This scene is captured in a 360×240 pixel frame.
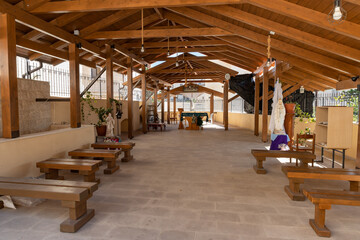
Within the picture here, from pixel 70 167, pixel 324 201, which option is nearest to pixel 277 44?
pixel 324 201

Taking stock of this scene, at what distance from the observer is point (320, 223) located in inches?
97.3

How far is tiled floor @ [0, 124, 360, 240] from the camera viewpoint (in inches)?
95.6

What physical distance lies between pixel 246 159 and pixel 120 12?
5.13 metres

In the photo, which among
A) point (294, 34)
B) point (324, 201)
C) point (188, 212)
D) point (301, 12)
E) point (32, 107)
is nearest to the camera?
point (324, 201)

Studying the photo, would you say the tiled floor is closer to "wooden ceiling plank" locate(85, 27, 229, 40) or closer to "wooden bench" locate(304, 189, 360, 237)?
"wooden bench" locate(304, 189, 360, 237)

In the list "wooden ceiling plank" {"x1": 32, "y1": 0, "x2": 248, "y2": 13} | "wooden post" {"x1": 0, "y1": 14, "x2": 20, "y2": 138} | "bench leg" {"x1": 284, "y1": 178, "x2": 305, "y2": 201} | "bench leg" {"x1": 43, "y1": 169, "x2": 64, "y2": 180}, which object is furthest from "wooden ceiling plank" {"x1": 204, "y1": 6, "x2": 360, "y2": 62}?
"bench leg" {"x1": 43, "y1": 169, "x2": 64, "y2": 180}

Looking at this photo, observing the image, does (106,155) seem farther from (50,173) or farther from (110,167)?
(50,173)

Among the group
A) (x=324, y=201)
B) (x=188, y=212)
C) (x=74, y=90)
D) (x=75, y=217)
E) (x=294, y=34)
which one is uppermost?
(x=294, y=34)

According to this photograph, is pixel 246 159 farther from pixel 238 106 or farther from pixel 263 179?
pixel 238 106

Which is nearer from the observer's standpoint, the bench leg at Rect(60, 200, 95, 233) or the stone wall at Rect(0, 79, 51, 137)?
the bench leg at Rect(60, 200, 95, 233)

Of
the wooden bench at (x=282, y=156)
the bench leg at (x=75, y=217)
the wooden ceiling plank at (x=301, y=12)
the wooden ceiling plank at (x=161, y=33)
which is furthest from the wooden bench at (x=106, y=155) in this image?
the wooden ceiling plank at (x=301, y=12)

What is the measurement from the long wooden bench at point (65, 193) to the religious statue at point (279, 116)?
454cm

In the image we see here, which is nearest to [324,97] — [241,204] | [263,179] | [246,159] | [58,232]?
[246,159]

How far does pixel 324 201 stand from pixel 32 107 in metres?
6.02
